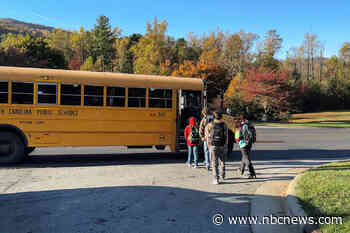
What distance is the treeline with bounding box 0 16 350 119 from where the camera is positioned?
3797 cm

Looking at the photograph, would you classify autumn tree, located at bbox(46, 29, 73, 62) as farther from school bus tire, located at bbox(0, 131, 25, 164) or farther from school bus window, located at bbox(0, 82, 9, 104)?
school bus tire, located at bbox(0, 131, 25, 164)

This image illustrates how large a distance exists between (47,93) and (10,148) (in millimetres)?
1951

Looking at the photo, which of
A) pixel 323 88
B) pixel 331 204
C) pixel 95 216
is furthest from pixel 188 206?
pixel 323 88

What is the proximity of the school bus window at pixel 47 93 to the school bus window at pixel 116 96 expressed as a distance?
1.62m

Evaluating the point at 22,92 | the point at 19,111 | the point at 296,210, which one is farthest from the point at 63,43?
the point at 296,210

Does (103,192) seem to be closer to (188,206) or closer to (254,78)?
(188,206)

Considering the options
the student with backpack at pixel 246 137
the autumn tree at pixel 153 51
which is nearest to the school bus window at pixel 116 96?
the student with backpack at pixel 246 137

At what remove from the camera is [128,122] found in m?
9.92

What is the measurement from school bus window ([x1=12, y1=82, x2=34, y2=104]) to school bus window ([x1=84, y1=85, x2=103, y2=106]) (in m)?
1.56

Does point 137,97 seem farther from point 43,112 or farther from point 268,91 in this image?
point 268,91

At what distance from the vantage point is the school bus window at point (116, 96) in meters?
9.82

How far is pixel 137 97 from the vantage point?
10070mm

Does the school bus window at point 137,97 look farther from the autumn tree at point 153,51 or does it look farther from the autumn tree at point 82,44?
the autumn tree at point 82,44

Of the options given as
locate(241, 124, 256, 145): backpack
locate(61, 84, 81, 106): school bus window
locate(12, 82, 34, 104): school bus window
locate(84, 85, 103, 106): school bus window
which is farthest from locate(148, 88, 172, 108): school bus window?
locate(12, 82, 34, 104): school bus window
